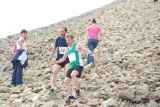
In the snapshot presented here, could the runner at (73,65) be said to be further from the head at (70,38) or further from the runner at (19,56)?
the runner at (19,56)

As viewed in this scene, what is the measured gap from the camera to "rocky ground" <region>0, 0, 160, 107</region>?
14789mm

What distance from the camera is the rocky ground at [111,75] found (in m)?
14.8

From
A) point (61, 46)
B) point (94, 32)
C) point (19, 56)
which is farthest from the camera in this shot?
point (94, 32)

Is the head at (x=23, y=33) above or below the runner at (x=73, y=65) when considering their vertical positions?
above

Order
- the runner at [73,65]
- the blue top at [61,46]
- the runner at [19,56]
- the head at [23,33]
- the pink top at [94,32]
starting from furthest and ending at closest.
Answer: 1. the pink top at [94,32]
2. the runner at [19,56]
3. the head at [23,33]
4. the blue top at [61,46]
5. the runner at [73,65]

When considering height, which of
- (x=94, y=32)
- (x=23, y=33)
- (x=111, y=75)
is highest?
(x=94, y=32)

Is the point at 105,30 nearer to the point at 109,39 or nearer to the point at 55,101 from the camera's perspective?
the point at 109,39

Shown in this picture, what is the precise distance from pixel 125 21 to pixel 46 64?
16.3 m

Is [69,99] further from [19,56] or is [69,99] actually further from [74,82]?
[19,56]

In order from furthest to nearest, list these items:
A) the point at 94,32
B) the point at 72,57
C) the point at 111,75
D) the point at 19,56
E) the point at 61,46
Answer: the point at 94,32 → the point at 111,75 → the point at 19,56 → the point at 61,46 → the point at 72,57

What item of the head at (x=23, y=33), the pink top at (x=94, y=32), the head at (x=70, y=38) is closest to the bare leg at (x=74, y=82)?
the head at (x=70, y=38)

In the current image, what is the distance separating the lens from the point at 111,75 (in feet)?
63.9

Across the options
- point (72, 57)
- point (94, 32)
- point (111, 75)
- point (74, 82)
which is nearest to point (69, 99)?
point (74, 82)

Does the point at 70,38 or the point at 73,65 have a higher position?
the point at 70,38
